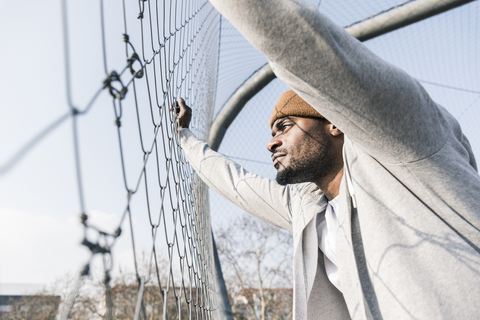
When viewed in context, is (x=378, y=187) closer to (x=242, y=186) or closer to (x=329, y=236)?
(x=329, y=236)

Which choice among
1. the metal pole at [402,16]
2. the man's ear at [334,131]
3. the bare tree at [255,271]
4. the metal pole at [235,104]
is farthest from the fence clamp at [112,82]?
the bare tree at [255,271]

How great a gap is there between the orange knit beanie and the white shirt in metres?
0.38

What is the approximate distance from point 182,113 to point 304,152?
2.28 feet

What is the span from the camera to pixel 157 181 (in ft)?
4.53

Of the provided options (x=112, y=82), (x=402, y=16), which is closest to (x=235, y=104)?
(x=402, y=16)

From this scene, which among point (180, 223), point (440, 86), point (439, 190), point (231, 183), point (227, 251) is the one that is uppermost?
point (227, 251)

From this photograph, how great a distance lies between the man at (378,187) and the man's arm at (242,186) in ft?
0.97

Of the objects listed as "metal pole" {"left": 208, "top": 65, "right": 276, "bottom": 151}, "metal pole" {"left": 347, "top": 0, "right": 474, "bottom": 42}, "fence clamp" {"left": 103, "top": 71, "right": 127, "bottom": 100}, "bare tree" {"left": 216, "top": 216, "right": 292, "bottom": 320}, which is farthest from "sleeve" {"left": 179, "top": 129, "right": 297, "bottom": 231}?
"bare tree" {"left": 216, "top": 216, "right": 292, "bottom": 320}

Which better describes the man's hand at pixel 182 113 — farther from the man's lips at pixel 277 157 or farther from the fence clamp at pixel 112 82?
the fence clamp at pixel 112 82

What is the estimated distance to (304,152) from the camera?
59.2 inches

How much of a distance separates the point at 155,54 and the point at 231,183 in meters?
0.69

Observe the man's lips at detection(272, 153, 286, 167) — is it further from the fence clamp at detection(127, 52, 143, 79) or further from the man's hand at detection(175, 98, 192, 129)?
the fence clamp at detection(127, 52, 143, 79)

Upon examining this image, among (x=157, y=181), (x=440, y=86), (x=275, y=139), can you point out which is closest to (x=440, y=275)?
(x=275, y=139)

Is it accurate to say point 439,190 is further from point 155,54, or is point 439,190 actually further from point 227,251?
point 227,251
